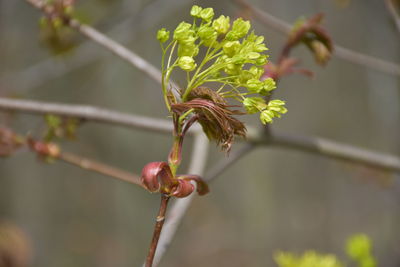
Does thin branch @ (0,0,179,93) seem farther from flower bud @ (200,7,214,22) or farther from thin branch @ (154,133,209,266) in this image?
flower bud @ (200,7,214,22)

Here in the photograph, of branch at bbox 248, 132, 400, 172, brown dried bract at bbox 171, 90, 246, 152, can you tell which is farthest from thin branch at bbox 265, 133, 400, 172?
brown dried bract at bbox 171, 90, 246, 152

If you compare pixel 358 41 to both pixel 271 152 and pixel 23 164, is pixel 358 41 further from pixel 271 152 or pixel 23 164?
pixel 23 164

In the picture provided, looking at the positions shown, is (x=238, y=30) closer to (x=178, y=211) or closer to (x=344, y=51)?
(x=178, y=211)

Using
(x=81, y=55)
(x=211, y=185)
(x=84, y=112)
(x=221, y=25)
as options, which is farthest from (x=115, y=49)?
(x=211, y=185)

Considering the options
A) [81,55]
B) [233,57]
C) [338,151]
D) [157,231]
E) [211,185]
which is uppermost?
[81,55]

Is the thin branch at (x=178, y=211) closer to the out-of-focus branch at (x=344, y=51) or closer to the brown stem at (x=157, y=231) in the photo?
the brown stem at (x=157, y=231)
